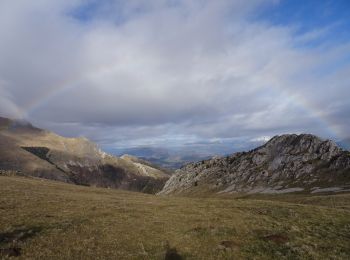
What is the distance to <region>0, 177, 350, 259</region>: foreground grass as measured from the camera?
27688mm

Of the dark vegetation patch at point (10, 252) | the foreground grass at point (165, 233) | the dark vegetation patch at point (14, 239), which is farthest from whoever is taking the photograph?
the foreground grass at point (165, 233)

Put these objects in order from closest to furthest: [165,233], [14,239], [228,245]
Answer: [14,239] < [228,245] < [165,233]

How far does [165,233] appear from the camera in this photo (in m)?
34.5

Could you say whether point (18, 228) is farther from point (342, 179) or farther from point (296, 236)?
point (342, 179)

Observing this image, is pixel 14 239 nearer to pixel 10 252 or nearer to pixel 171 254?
pixel 10 252

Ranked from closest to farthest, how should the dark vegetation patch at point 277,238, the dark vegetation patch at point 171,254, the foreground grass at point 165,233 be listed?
the dark vegetation patch at point 171,254, the foreground grass at point 165,233, the dark vegetation patch at point 277,238

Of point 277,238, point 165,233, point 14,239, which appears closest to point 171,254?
point 165,233

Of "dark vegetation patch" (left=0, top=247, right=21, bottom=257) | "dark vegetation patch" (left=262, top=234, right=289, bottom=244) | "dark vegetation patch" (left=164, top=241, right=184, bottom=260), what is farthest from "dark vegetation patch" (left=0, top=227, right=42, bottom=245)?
"dark vegetation patch" (left=262, top=234, right=289, bottom=244)

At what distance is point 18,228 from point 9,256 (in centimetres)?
860

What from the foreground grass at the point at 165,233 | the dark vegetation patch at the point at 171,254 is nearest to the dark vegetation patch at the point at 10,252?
the foreground grass at the point at 165,233

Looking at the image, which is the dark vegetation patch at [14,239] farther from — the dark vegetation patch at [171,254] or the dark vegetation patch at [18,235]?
the dark vegetation patch at [171,254]

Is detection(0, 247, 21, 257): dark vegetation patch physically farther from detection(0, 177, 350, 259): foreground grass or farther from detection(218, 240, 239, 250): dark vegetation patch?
detection(218, 240, 239, 250): dark vegetation patch

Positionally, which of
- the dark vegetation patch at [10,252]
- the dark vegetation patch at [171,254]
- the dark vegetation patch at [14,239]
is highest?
the dark vegetation patch at [14,239]

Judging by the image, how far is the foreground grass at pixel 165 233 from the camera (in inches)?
1090
